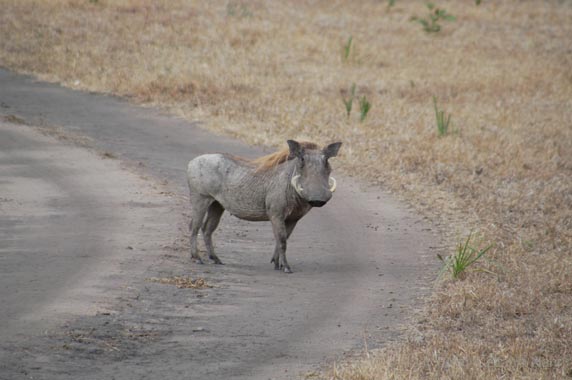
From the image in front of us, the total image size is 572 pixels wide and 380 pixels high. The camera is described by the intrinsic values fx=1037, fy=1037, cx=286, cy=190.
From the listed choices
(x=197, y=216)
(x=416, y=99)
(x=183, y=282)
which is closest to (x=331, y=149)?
(x=197, y=216)

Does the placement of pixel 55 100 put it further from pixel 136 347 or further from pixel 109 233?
pixel 136 347

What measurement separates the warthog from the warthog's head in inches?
3.7

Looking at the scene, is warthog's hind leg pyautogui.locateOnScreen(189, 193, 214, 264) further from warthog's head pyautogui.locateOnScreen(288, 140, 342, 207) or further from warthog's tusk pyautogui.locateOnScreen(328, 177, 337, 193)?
warthog's tusk pyautogui.locateOnScreen(328, 177, 337, 193)

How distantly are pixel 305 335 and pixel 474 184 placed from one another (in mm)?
6833

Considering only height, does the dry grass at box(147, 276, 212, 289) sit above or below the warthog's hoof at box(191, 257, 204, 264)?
above

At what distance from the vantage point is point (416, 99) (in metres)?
19.8

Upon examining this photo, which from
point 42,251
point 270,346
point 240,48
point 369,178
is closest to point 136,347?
point 270,346

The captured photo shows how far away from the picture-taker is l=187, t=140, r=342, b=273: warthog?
1018cm

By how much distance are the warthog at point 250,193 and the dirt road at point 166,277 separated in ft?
1.21

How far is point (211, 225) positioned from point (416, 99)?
9966 millimetres

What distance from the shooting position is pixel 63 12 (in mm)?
23875

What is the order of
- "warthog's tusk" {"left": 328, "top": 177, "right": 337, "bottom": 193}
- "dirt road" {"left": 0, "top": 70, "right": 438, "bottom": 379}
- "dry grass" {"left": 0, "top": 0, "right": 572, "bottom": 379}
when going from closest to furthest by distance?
"dirt road" {"left": 0, "top": 70, "right": 438, "bottom": 379} → "dry grass" {"left": 0, "top": 0, "right": 572, "bottom": 379} → "warthog's tusk" {"left": 328, "top": 177, "right": 337, "bottom": 193}

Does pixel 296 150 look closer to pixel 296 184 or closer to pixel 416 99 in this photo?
pixel 296 184

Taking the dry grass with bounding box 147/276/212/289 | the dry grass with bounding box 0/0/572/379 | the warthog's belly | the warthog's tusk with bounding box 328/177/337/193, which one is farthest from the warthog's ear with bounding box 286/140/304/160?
the dry grass with bounding box 0/0/572/379
